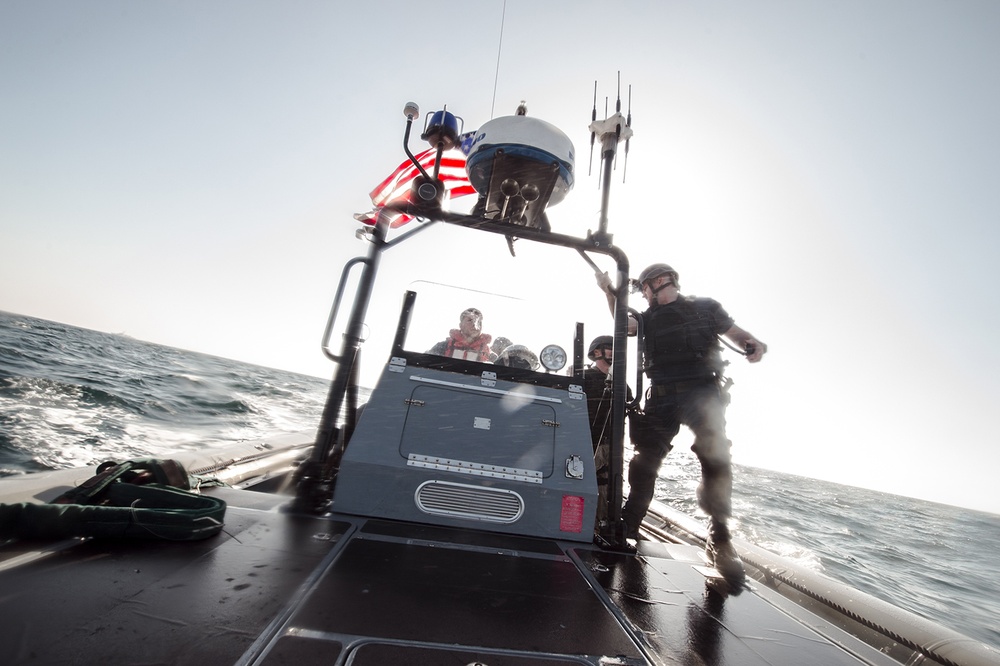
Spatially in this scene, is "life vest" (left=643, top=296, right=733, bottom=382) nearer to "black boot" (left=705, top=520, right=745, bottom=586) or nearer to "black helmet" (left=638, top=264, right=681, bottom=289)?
"black helmet" (left=638, top=264, right=681, bottom=289)

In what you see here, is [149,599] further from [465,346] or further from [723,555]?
[723,555]

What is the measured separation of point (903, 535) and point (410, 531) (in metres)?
23.4

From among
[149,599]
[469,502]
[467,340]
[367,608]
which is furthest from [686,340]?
[149,599]

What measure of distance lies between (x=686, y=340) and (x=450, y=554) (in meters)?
2.15

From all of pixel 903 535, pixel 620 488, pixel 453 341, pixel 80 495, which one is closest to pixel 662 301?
pixel 620 488

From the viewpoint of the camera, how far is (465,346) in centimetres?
347

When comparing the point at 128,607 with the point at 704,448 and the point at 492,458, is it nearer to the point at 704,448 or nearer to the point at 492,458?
the point at 492,458

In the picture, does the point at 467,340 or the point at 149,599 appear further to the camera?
the point at 467,340

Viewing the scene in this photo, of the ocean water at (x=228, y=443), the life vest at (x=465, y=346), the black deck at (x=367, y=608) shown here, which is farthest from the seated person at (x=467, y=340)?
the ocean water at (x=228, y=443)

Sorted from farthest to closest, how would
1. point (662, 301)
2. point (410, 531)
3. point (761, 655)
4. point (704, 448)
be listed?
point (662, 301)
point (704, 448)
point (410, 531)
point (761, 655)

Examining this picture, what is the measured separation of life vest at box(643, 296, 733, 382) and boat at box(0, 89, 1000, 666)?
0.43 metres

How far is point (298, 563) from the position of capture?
5.41 feet

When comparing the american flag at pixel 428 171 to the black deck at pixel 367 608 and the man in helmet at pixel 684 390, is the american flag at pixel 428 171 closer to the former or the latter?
the man in helmet at pixel 684 390

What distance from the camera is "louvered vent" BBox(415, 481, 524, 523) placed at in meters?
2.40
